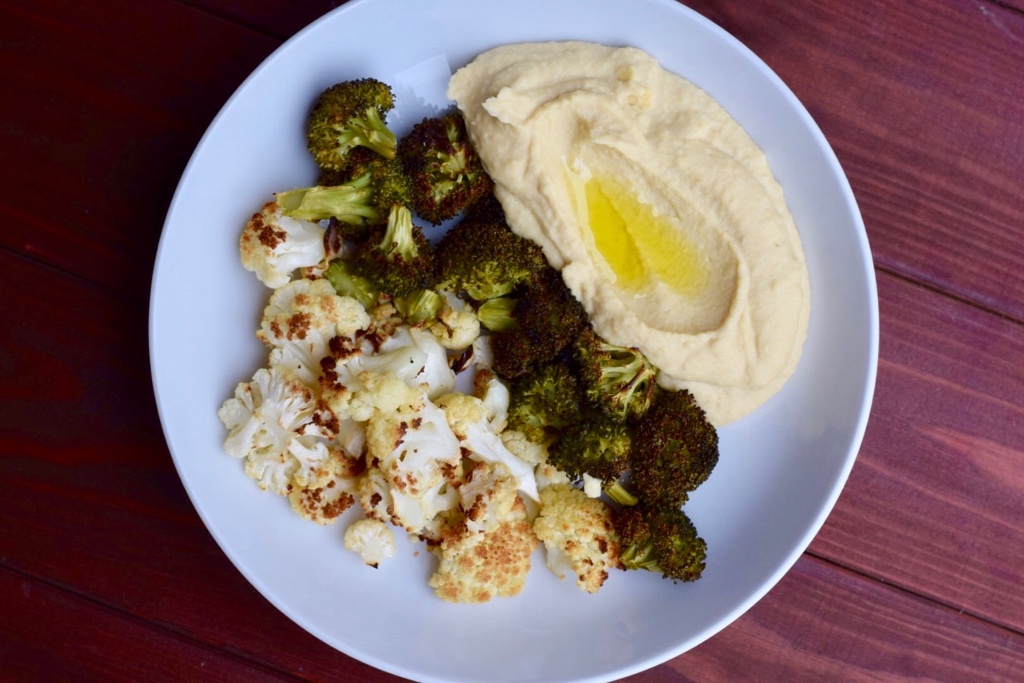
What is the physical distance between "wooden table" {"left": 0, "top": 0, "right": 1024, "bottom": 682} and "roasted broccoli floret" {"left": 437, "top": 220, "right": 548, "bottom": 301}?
100 cm

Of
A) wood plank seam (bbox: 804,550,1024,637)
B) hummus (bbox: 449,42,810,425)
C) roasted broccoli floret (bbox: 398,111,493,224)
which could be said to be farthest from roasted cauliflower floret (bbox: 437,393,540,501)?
wood plank seam (bbox: 804,550,1024,637)

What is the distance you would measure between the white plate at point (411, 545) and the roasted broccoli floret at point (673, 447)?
0.17m

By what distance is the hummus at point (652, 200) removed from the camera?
2402 millimetres

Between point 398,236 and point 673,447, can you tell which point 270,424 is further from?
point 673,447

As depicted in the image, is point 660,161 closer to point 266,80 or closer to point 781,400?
point 781,400

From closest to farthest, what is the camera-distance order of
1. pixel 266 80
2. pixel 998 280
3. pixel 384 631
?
pixel 266 80 → pixel 384 631 → pixel 998 280

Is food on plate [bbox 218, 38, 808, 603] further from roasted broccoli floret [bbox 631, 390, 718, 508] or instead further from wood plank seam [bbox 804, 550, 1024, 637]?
wood plank seam [bbox 804, 550, 1024, 637]

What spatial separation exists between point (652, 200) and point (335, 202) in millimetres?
1033

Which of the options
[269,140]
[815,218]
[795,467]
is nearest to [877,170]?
[815,218]

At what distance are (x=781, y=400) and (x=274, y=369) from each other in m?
1.73

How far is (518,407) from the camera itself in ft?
8.35

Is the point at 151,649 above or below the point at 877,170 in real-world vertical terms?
below

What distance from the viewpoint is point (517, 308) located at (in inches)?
99.0

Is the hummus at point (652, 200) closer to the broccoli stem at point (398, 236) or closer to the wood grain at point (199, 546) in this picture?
the broccoli stem at point (398, 236)
